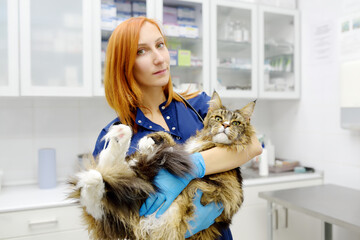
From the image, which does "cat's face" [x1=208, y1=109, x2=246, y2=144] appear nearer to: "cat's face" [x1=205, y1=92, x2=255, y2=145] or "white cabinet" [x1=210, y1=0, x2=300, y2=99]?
"cat's face" [x1=205, y1=92, x2=255, y2=145]

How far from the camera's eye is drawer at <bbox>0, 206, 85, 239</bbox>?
1.80 meters

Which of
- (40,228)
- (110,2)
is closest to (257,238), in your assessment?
(40,228)

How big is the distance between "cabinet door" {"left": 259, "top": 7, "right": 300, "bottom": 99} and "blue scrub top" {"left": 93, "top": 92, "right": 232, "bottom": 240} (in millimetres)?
1675

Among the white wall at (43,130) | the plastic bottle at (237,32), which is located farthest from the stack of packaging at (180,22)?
the white wall at (43,130)

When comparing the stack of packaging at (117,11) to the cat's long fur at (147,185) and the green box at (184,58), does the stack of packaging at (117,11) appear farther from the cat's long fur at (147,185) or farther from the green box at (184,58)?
the cat's long fur at (147,185)

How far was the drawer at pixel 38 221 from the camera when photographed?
1.80 metres

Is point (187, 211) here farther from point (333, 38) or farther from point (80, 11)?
point (333, 38)

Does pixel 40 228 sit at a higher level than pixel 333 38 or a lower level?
lower

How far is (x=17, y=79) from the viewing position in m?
2.05

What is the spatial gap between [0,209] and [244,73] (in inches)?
87.9

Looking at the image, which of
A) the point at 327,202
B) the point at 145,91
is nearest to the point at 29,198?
the point at 145,91

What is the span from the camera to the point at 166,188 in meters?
0.91

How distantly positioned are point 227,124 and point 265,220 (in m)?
1.82

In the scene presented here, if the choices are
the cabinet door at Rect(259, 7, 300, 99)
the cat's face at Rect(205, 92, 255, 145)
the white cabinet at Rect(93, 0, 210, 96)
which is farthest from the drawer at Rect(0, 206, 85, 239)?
the cabinet door at Rect(259, 7, 300, 99)
